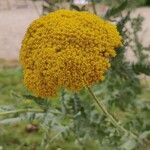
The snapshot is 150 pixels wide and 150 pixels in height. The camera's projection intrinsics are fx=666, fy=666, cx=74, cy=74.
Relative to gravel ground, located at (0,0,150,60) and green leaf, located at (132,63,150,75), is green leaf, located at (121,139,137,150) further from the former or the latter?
gravel ground, located at (0,0,150,60)

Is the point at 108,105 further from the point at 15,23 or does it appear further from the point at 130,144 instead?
the point at 15,23

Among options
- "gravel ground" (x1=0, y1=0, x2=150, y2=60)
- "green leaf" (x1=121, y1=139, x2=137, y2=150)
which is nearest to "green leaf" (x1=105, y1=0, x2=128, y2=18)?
"green leaf" (x1=121, y1=139, x2=137, y2=150)

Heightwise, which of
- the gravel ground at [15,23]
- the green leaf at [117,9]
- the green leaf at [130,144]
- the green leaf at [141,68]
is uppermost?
the green leaf at [117,9]

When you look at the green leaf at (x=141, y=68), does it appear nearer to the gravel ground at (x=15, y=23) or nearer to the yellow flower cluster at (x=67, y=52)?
the yellow flower cluster at (x=67, y=52)

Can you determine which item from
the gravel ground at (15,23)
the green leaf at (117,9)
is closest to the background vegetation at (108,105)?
the green leaf at (117,9)

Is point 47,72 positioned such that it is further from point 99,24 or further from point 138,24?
point 138,24

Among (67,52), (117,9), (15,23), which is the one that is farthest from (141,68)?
(15,23)
